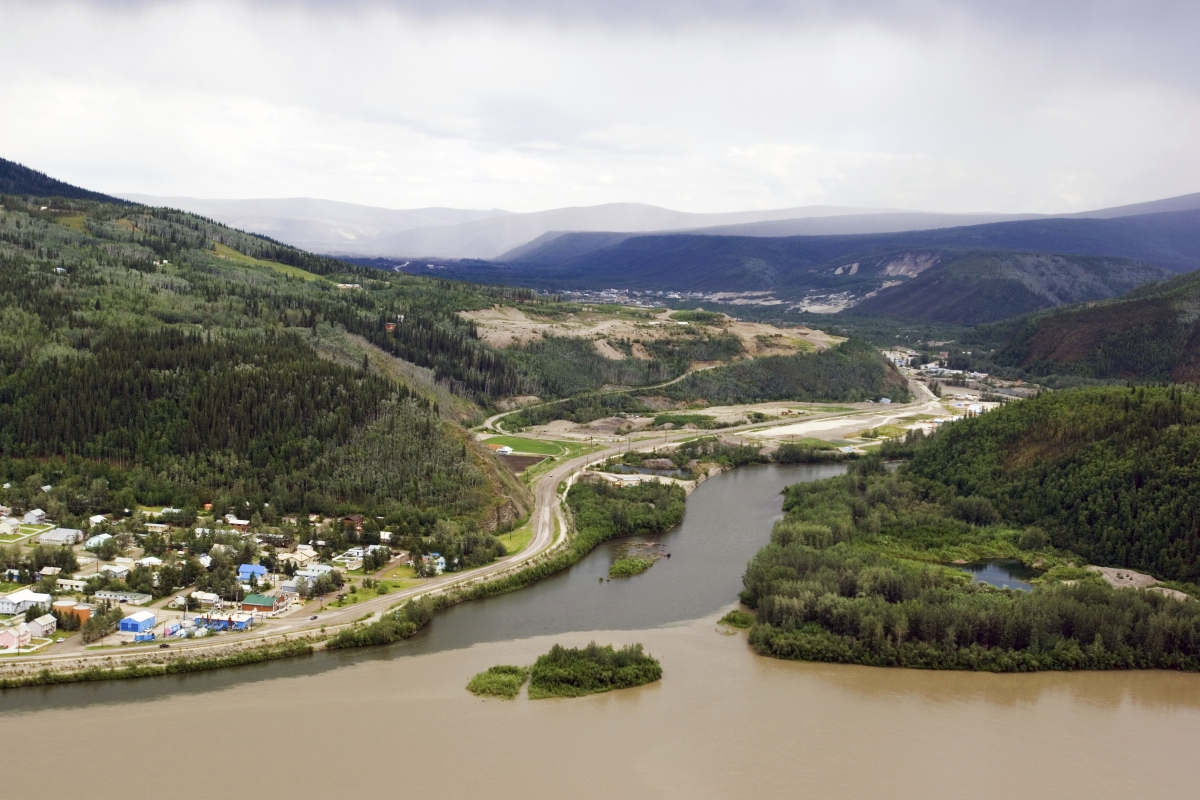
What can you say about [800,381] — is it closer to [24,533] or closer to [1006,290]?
[24,533]

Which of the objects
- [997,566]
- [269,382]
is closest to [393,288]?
[269,382]

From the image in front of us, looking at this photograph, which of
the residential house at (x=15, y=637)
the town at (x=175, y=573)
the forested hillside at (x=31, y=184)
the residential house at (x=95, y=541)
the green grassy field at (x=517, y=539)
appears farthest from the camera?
the forested hillside at (x=31, y=184)

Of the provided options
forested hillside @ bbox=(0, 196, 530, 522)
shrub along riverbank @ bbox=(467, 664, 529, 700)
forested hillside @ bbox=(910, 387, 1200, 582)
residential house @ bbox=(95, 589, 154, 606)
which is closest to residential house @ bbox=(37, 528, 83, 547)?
forested hillside @ bbox=(0, 196, 530, 522)

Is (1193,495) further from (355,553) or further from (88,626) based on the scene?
(88,626)

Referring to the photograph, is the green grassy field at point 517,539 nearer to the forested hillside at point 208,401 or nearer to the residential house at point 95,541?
the forested hillside at point 208,401

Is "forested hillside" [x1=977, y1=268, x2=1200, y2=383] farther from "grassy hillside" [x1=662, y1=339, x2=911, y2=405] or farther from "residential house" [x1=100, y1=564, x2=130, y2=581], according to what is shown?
"residential house" [x1=100, y1=564, x2=130, y2=581]

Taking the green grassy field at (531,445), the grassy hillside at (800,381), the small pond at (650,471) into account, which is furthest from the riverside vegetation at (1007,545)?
the grassy hillside at (800,381)
